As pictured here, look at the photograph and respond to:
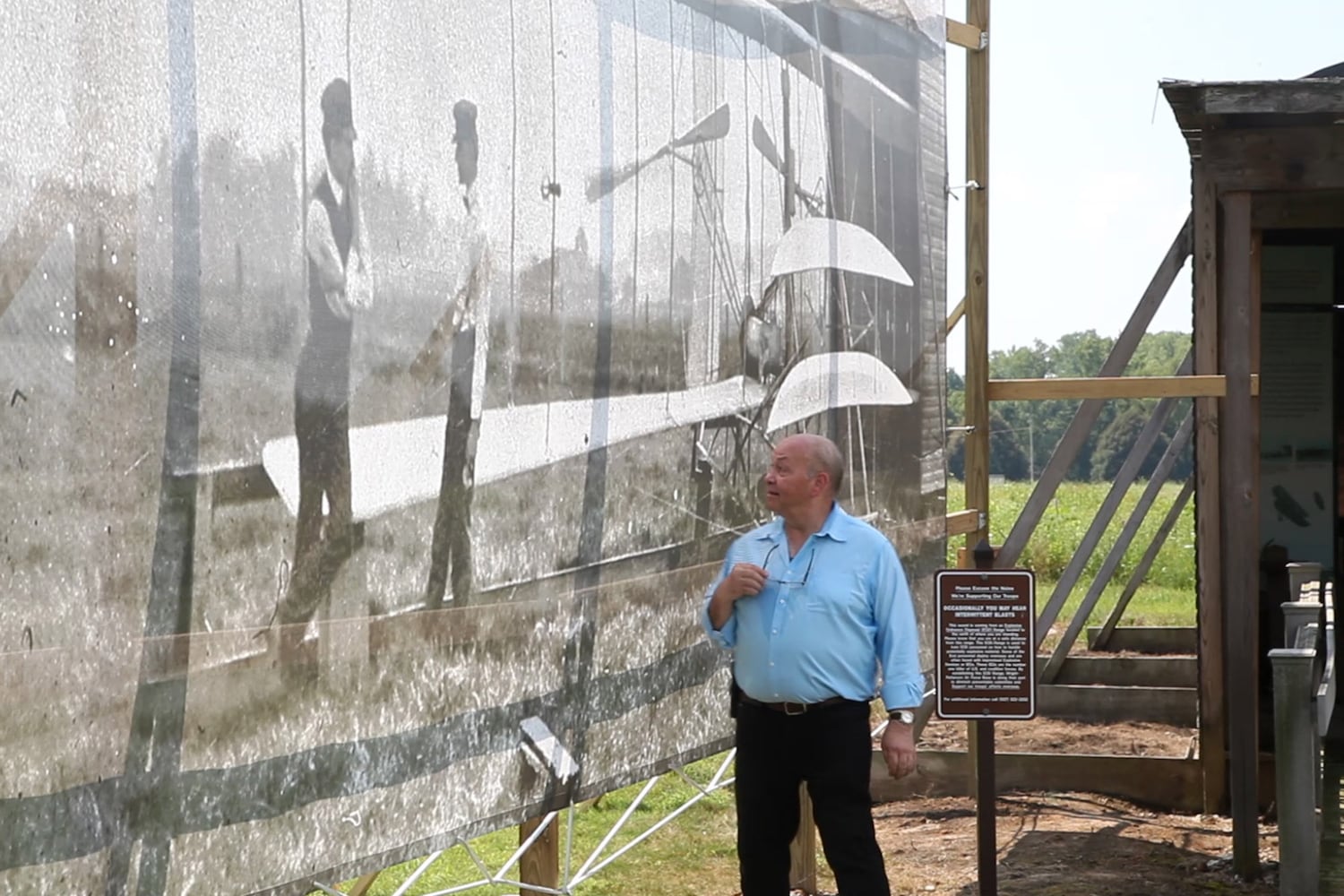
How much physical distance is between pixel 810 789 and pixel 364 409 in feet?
6.07

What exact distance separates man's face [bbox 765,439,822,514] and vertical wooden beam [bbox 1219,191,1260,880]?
A: 10.9 ft

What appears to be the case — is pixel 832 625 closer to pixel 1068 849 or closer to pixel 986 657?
pixel 986 657

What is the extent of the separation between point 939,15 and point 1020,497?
41055mm

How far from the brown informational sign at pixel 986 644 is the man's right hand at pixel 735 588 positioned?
87 centimetres

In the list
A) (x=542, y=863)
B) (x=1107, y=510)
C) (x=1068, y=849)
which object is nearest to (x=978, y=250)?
(x=1068, y=849)

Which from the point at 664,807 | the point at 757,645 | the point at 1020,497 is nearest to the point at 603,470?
the point at 757,645

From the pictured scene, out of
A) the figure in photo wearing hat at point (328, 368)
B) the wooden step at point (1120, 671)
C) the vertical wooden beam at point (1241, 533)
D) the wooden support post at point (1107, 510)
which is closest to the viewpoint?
the figure in photo wearing hat at point (328, 368)

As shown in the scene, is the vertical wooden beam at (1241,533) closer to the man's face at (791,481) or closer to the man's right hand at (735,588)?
the man's face at (791,481)

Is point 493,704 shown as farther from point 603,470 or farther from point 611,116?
point 611,116

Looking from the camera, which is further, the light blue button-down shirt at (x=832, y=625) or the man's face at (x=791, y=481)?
the man's face at (x=791, y=481)

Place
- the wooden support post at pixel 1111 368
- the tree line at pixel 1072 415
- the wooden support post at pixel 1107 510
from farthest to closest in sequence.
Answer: the tree line at pixel 1072 415 < the wooden support post at pixel 1107 510 < the wooden support post at pixel 1111 368

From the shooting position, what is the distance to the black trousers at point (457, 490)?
13.4 feet

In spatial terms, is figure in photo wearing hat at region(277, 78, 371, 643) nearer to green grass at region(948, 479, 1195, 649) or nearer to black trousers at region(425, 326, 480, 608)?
black trousers at region(425, 326, 480, 608)

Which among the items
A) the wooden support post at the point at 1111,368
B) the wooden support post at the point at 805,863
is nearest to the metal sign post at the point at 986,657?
the wooden support post at the point at 805,863
